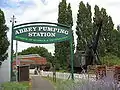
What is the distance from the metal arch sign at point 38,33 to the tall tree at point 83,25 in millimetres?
32300

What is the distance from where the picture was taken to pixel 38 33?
27.7 meters

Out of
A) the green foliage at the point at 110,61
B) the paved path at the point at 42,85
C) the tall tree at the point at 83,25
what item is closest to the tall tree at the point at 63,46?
the tall tree at the point at 83,25

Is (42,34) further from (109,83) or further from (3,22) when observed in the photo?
(3,22)

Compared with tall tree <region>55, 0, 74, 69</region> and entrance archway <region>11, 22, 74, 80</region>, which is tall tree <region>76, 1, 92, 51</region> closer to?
tall tree <region>55, 0, 74, 69</region>

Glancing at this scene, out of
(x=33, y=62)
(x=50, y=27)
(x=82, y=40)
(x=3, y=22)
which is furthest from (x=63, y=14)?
(x=33, y=62)

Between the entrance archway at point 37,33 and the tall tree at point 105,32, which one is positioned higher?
the tall tree at point 105,32

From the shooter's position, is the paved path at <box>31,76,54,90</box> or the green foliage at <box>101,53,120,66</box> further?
the green foliage at <box>101,53,120,66</box>

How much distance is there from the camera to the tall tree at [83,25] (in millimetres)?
62406

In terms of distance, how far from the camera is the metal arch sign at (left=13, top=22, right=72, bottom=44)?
90.1 ft

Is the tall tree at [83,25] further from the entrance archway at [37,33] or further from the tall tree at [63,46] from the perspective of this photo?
the entrance archway at [37,33]

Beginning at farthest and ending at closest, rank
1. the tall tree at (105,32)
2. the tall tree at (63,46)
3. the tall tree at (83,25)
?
the tall tree at (105,32)
the tall tree at (63,46)
the tall tree at (83,25)

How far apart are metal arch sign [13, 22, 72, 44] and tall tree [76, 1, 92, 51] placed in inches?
1272

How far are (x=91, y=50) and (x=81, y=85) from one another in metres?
31.4

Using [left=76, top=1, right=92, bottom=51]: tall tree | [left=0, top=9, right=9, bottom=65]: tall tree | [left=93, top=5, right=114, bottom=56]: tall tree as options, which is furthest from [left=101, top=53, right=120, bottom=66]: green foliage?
[left=0, top=9, right=9, bottom=65]: tall tree
